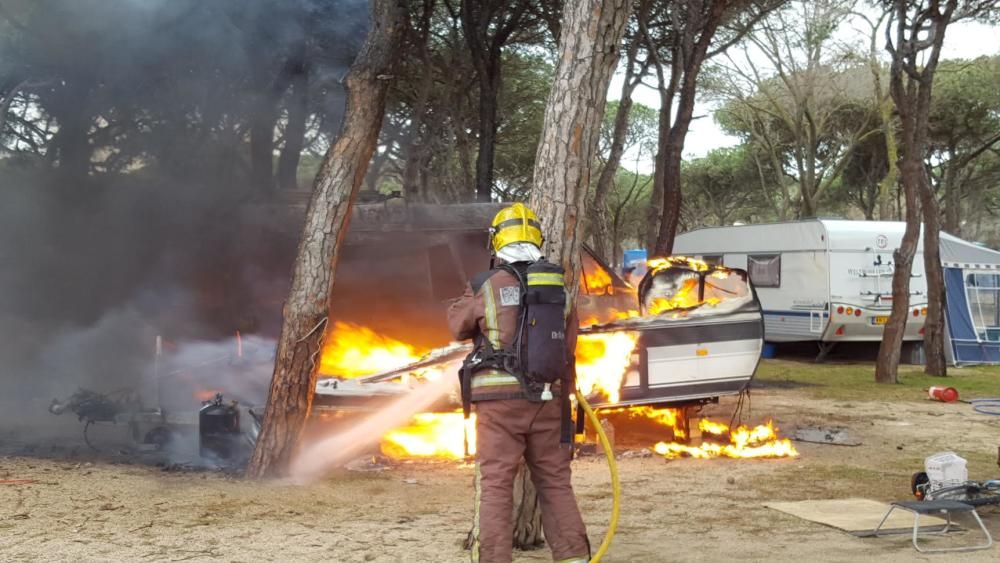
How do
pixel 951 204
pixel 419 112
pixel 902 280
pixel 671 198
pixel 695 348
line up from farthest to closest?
pixel 951 204
pixel 419 112
pixel 902 280
pixel 671 198
pixel 695 348

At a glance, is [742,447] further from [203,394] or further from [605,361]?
[203,394]

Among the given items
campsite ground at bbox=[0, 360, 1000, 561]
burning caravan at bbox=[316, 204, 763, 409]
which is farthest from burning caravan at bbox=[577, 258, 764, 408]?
campsite ground at bbox=[0, 360, 1000, 561]

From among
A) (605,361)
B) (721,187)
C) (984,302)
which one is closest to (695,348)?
(605,361)

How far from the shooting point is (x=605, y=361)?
25.6 ft

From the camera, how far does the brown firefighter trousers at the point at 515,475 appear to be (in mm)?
4215

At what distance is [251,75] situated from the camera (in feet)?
37.9

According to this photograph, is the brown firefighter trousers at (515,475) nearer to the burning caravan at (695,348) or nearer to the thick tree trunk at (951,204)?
the burning caravan at (695,348)

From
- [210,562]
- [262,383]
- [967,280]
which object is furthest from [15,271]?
[967,280]

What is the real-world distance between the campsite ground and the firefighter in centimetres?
84

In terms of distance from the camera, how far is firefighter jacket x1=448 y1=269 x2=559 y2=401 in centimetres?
431

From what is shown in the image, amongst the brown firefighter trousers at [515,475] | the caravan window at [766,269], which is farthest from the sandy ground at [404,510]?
the caravan window at [766,269]

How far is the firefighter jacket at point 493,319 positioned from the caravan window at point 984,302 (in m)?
14.5

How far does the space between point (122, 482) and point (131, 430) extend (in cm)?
194

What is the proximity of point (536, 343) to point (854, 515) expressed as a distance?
9.70 ft
